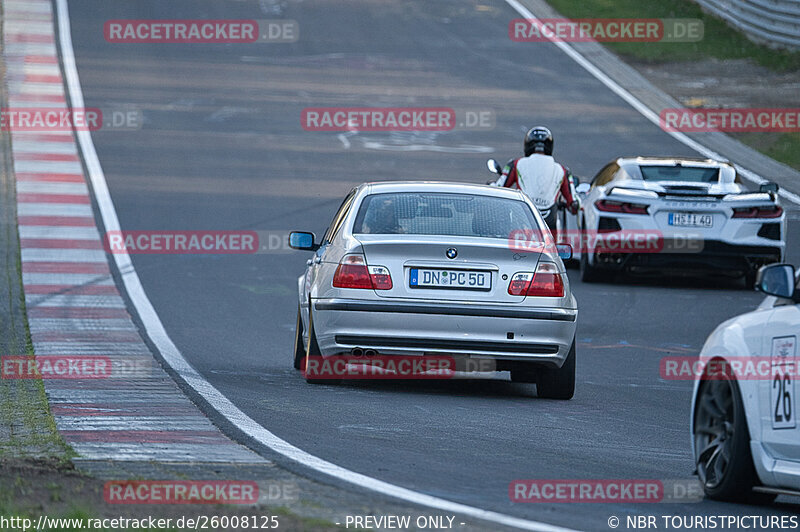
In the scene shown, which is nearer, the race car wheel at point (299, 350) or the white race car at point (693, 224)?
the race car wheel at point (299, 350)

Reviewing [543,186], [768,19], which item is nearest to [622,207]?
[543,186]

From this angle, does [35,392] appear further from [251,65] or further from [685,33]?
[685,33]

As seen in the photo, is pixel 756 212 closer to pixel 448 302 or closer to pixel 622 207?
pixel 622 207

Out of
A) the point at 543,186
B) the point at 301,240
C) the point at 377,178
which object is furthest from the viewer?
the point at 377,178

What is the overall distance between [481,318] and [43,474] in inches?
152

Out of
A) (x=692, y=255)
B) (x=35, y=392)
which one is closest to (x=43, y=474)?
(x=35, y=392)

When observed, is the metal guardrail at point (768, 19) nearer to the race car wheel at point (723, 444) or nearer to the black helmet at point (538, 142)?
the black helmet at point (538, 142)

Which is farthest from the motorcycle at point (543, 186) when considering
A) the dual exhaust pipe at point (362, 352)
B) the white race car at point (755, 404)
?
the white race car at point (755, 404)

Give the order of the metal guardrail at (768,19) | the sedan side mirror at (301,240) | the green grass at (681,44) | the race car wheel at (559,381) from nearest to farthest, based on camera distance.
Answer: the race car wheel at (559,381) → the sedan side mirror at (301,240) → the metal guardrail at (768,19) → the green grass at (681,44)

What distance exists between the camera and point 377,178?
2377 cm

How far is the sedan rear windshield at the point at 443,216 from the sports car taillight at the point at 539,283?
1.30 ft

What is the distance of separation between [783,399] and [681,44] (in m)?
32.2

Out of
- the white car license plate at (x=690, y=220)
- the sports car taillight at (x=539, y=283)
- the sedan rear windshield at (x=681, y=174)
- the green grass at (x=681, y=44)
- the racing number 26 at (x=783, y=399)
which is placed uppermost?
the green grass at (x=681, y=44)

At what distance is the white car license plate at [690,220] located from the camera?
16.8m
